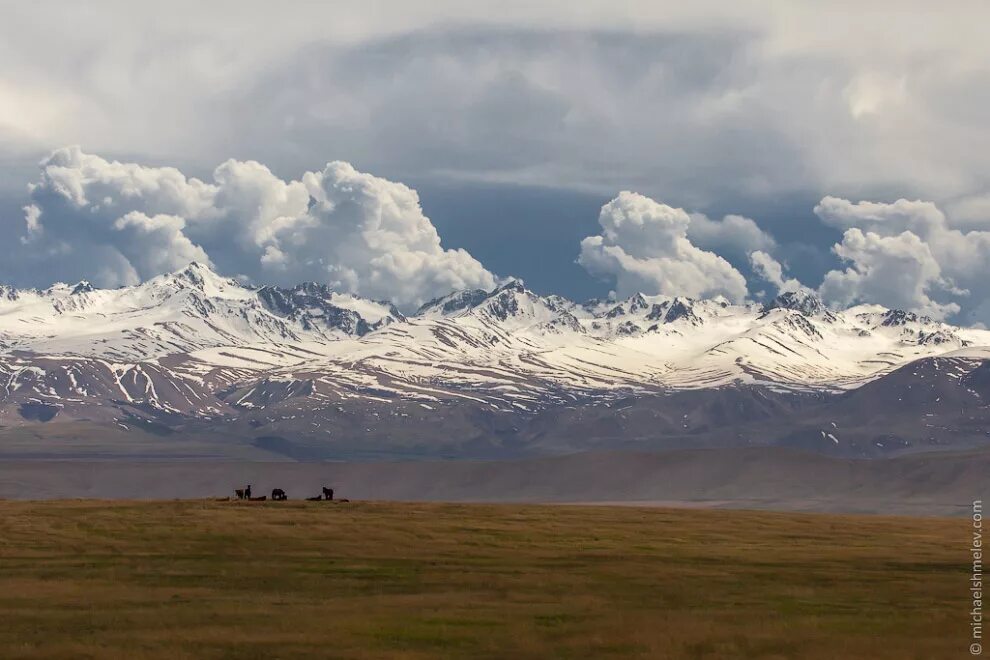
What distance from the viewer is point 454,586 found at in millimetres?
79062

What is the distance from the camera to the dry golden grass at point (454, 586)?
5991cm

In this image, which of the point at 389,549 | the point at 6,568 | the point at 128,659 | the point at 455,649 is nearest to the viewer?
the point at 128,659

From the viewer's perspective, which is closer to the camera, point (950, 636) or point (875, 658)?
point (875, 658)

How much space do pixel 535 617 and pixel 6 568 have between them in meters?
34.7

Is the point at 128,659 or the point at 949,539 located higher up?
the point at 949,539

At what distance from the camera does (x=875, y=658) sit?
57.0 metres

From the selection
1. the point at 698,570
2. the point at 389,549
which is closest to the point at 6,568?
the point at 389,549

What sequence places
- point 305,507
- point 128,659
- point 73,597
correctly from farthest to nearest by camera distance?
point 305,507 < point 73,597 < point 128,659

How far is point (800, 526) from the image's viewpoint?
132m

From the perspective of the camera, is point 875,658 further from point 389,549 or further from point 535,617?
point 389,549

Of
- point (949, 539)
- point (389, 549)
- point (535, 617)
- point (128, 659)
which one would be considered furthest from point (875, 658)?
point (949, 539)

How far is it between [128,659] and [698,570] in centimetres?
4160

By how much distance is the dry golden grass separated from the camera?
59906 millimetres

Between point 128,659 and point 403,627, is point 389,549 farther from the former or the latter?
point 128,659
